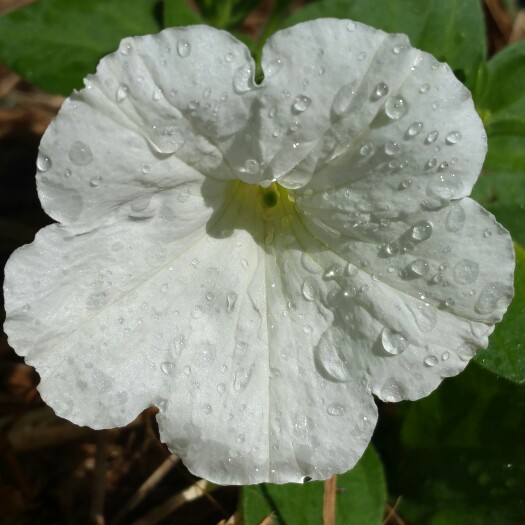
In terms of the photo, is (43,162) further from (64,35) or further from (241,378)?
(64,35)

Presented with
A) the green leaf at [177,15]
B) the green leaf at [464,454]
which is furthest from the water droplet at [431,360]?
the green leaf at [177,15]

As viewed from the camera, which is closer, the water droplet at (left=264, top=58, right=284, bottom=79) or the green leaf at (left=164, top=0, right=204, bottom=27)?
the water droplet at (left=264, top=58, right=284, bottom=79)

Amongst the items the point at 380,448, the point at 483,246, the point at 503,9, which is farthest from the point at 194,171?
the point at 503,9

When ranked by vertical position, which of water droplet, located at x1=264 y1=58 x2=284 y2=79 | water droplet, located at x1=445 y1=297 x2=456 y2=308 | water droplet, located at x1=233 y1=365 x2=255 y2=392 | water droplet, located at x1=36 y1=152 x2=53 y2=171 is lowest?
water droplet, located at x1=233 y1=365 x2=255 y2=392

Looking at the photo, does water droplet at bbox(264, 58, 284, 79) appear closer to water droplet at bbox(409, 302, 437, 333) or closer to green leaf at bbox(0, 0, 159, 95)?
water droplet at bbox(409, 302, 437, 333)

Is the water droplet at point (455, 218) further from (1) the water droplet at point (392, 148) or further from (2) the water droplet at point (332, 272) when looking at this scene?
(2) the water droplet at point (332, 272)

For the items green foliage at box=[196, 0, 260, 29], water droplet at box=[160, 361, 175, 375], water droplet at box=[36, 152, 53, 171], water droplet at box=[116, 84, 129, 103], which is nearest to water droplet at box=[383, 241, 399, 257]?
water droplet at box=[160, 361, 175, 375]
